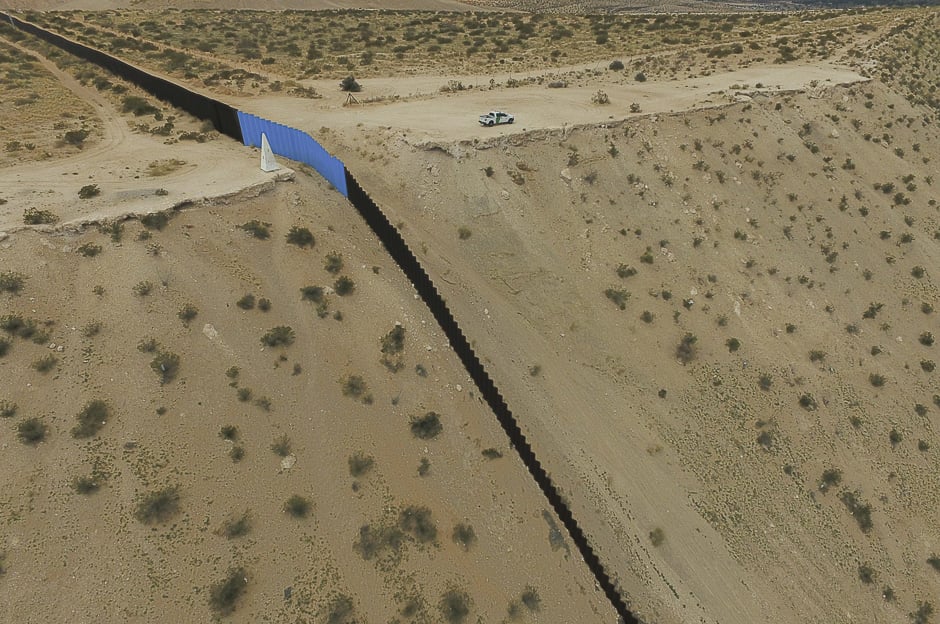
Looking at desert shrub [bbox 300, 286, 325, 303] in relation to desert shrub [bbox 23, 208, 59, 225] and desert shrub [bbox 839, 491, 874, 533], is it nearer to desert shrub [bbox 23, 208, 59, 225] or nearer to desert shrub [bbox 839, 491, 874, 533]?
desert shrub [bbox 23, 208, 59, 225]

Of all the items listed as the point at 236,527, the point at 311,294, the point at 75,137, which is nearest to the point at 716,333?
the point at 311,294

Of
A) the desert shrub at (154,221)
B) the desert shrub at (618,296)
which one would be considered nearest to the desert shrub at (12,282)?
the desert shrub at (154,221)

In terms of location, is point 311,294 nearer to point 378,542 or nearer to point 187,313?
point 187,313

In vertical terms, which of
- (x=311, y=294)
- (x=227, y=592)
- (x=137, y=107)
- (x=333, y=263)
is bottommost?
(x=227, y=592)

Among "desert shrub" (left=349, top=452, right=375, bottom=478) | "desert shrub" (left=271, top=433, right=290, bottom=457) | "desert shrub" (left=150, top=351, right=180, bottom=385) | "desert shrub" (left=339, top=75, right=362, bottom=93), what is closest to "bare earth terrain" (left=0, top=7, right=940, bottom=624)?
"desert shrub" (left=271, top=433, right=290, bottom=457)

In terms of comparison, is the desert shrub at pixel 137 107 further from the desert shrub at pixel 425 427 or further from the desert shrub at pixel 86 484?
the desert shrub at pixel 425 427

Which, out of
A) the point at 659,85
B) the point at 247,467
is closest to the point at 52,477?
the point at 247,467
